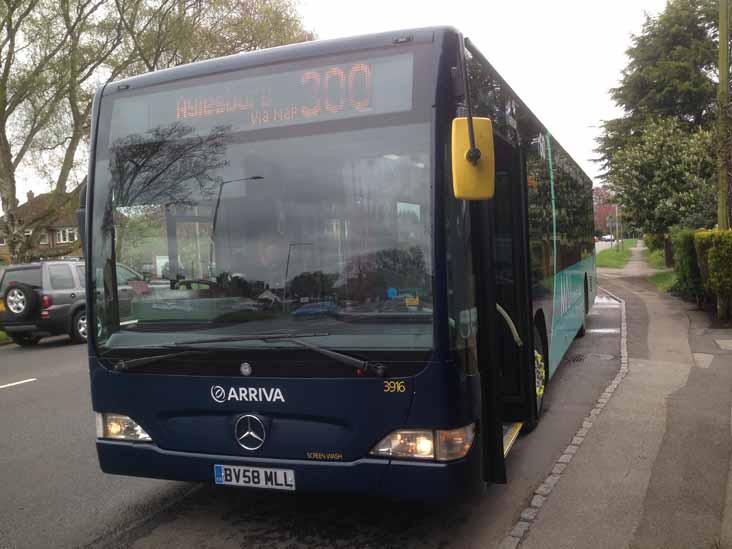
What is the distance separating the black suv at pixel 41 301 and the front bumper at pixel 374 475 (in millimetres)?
12659

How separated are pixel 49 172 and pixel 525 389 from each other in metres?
23.5

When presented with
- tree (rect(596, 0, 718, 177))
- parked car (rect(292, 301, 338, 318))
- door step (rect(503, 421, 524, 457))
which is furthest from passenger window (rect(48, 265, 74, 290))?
tree (rect(596, 0, 718, 177))

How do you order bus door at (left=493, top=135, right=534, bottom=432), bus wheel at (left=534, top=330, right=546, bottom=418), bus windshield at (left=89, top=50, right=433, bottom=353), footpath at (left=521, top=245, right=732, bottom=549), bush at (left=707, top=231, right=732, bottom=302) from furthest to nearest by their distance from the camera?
bush at (left=707, top=231, right=732, bottom=302) → bus wheel at (left=534, top=330, right=546, bottom=418) → bus door at (left=493, top=135, right=534, bottom=432) → footpath at (left=521, top=245, right=732, bottom=549) → bus windshield at (left=89, top=50, right=433, bottom=353)

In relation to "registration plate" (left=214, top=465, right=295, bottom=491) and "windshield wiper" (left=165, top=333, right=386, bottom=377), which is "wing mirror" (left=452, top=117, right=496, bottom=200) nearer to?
"windshield wiper" (left=165, top=333, right=386, bottom=377)

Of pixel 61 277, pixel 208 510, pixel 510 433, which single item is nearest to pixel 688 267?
pixel 510 433

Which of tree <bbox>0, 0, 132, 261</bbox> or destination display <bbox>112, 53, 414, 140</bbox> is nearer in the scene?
destination display <bbox>112, 53, 414, 140</bbox>

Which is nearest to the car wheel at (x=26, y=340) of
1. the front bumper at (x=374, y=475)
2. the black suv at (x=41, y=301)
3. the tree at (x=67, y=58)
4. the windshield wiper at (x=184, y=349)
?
the black suv at (x=41, y=301)

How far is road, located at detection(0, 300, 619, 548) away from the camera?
436 cm

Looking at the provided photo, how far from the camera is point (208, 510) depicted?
486 centimetres

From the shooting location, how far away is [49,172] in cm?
2547

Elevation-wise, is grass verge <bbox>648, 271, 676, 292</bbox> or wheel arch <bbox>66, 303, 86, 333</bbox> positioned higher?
wheel arch <bbox>66, 303, 86, 333</bbox>

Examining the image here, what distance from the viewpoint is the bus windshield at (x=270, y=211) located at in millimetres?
3934

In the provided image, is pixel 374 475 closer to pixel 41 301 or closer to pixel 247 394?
pixel 247 394

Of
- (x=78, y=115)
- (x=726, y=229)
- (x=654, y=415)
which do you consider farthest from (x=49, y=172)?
(x=654, y=415)
